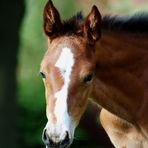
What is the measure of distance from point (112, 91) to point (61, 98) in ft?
2.86

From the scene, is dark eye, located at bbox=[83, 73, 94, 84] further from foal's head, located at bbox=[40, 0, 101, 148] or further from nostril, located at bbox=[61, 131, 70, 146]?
nostril, located at bbox=[61, 131, 70, 146]

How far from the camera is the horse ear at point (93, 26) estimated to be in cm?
1000

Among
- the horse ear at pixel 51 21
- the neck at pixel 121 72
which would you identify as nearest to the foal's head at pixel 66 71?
the horse ear at pixel 51 21

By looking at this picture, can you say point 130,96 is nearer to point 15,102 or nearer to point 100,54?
point 100,54

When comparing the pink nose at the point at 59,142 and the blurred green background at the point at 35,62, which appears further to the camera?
the blurred green background at the point at 35,62

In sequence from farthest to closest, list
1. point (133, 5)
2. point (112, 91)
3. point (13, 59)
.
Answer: point (133, 5)
point (13, 59)
point (112, 91)

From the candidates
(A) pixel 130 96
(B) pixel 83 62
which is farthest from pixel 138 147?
(B) pixel 83 62

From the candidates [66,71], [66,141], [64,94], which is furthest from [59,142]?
[66,71]

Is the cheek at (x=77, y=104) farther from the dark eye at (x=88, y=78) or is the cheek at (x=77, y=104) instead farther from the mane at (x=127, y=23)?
the mane at (x=127, y=23)

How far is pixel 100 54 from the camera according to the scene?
1010 centimetres

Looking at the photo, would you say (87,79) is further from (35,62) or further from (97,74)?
(35,62)

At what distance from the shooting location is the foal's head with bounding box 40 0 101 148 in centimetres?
944

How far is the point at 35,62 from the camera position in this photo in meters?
15.2

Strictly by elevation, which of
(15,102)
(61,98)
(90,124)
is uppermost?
(61,98)
